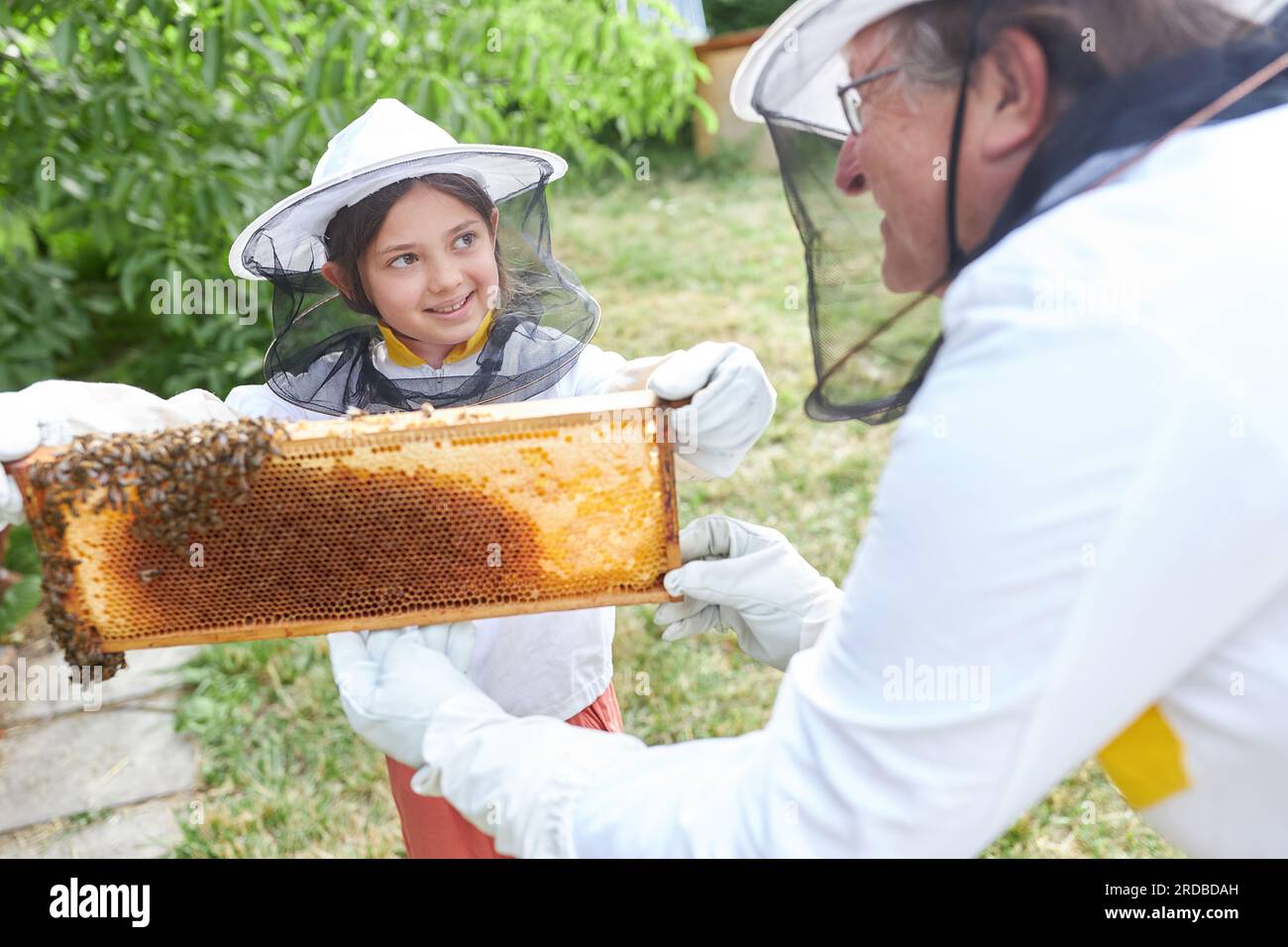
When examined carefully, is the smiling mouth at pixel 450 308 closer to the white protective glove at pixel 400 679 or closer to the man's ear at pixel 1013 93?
the white protective glove at pixel 400 679

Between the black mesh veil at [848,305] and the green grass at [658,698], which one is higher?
the black mesh veil at [848,305]

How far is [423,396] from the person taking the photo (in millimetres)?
2119

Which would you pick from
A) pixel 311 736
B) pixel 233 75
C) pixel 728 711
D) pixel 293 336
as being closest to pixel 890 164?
pixel 293 336

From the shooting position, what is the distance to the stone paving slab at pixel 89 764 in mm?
3461

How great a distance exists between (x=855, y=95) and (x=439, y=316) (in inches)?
40.9

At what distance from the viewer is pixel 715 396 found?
1.67 m

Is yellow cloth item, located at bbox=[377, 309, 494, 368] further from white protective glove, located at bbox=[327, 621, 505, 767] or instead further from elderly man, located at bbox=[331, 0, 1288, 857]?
elderly man, located at bbox=[331, 0, 1288, 857]

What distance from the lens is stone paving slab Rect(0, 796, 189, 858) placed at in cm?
322

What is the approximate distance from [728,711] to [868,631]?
2.70 m

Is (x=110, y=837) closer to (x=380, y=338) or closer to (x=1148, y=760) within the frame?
(x=380, y=338)

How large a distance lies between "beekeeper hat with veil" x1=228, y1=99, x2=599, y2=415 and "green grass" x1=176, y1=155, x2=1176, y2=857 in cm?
90

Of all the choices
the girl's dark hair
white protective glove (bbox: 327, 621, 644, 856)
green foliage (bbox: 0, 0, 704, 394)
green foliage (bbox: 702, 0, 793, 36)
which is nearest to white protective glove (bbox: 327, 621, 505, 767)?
white protective glove (bbox: 327, 621, 644, 856)

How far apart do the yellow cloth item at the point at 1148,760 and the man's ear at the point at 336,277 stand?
5.80 feet

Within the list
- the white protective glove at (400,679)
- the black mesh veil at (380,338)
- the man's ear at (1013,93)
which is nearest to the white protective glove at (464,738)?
the white protective glove at (400,679)
